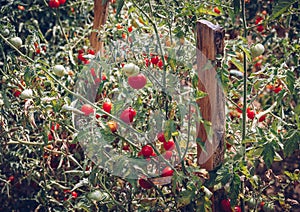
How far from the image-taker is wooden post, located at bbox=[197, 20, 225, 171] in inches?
68.4

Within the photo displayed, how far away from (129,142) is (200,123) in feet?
0.78

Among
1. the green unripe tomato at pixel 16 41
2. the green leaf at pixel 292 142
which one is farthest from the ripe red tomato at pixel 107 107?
the green leaf at pixel 292 142

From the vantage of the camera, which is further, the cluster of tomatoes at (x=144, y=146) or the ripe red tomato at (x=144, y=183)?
the ripe red tomato at (x=144, y=183)

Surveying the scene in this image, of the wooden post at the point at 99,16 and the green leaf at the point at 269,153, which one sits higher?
the wooden post at the point at 99,16

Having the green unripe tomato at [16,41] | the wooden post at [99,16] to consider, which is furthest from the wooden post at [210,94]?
the wooden post at [99,16]

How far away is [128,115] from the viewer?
1783 mm

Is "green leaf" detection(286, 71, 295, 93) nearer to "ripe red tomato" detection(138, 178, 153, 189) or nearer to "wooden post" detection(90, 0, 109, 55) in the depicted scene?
"ripe red tomato" detection(138, 178, 153, 189)

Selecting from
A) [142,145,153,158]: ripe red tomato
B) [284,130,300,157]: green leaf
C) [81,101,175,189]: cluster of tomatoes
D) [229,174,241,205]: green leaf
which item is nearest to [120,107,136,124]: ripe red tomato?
[81,101,175,189]: cluster of tomatoes

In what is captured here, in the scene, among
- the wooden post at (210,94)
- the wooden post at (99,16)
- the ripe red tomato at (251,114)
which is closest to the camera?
the wooden post at (210,94)

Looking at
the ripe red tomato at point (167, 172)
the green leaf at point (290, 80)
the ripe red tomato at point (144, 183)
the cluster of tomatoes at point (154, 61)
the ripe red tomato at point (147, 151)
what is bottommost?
the ripe red tomato at point (144, 183)

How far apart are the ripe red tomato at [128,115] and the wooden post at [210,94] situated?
0.73 ft

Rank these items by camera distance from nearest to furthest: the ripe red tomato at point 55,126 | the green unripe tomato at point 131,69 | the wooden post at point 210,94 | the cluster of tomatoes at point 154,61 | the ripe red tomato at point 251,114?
the green unripe tomato at point 131,69 < the wooden post at point 210,94 < the cluster of tomatoes at point 154,61 < the ripe red tomato at point 251,114 < the ripe red tomato at point 55,126

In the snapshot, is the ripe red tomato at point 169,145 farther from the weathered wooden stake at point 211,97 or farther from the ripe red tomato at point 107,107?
the ripe red tomato at point 107,107

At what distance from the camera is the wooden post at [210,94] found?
174 cm
